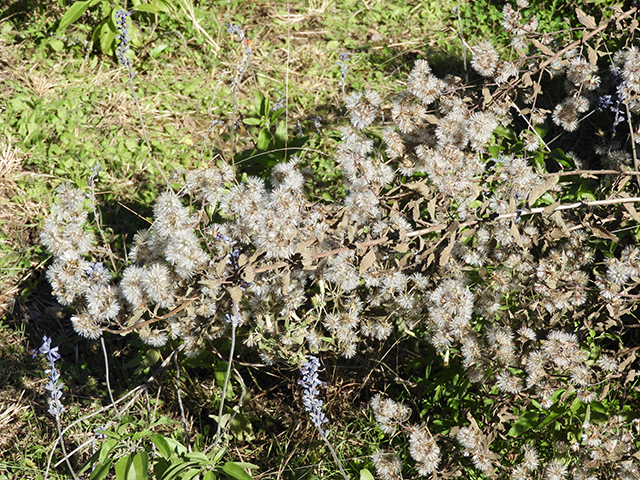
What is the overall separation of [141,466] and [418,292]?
115 cm

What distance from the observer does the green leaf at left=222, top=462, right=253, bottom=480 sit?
176 cm

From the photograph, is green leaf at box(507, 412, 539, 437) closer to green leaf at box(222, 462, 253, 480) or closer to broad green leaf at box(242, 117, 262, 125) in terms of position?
green leaf at box(222, 462, 253, 480)

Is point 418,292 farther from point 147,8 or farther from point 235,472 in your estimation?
point 147,8

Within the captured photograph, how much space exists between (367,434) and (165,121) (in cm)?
236

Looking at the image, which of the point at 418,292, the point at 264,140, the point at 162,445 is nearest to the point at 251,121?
the point at 264,140

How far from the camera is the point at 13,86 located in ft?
12.3

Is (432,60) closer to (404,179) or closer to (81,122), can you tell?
(404,179)

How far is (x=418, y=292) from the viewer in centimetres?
227

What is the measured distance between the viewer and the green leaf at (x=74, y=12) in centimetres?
375

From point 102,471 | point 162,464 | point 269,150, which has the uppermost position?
point 269,150

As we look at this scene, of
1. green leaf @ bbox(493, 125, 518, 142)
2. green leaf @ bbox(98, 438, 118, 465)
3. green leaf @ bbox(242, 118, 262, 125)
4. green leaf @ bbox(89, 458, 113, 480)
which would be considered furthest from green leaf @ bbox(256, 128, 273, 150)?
green leaf @ bbox(89, 458, 113, 480)

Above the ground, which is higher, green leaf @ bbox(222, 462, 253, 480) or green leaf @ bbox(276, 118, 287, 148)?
green leaf @ bbox(276, 118, 287, 148)

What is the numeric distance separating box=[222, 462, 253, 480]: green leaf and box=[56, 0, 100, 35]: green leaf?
312 centimetres

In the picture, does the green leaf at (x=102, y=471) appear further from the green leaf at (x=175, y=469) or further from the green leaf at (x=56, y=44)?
the green leaf at (x=56, y=44)
